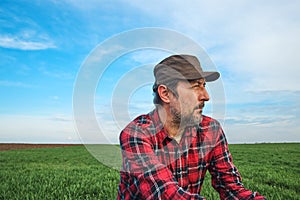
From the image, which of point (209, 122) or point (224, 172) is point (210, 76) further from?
point (224, 172)

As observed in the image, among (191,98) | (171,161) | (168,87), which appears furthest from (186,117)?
(171,161)

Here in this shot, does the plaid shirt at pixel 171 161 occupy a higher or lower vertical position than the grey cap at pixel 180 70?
lower

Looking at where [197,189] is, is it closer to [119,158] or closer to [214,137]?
[214,137]

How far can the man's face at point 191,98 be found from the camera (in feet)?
8.23

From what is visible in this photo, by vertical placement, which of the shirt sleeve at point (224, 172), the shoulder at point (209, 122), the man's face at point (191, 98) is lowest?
the shirt sleeve at point (224, 172)

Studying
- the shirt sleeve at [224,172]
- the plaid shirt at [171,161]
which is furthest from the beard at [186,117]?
the shirt sleeve at [224,172]

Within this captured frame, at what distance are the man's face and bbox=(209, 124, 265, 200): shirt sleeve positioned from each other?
39cm

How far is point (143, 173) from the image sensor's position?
2283mm

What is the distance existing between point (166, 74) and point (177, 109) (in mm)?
299

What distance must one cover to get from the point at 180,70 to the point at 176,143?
62 centimetres

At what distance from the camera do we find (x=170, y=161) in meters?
2.69

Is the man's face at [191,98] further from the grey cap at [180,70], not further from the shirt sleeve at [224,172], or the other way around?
the shirt sleeve at [224,172]

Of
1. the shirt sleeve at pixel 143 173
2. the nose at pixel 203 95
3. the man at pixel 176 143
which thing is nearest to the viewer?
the shirt sleeve at pixel 143 173

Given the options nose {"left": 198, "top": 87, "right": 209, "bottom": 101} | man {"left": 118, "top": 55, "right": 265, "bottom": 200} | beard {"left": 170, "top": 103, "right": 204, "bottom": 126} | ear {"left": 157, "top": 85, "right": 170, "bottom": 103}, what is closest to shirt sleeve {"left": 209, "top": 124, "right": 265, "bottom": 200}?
man {"left": 118, "top": 55, "right": 265, "bottom": 200}
